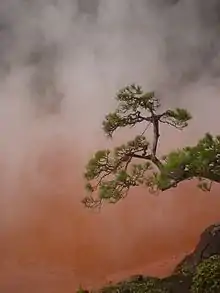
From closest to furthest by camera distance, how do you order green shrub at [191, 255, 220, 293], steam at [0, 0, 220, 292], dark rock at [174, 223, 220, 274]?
green shrub at [191, 255, 220, 293], dark rock at [174, 223, 220, 274], steam at [0, 0, 220, 292]

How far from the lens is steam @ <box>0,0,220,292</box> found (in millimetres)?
2227

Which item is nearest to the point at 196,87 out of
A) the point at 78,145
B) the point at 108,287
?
the point at 78,145

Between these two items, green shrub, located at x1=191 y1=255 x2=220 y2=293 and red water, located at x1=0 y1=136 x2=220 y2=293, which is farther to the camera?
red water, located at x1=0 y1=136 x2=220 y2=293

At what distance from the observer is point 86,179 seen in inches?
86.5

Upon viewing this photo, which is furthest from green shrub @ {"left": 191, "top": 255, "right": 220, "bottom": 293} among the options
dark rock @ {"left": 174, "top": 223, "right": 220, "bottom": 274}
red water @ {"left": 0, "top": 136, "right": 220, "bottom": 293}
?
red water @ {"left": 0, "top": 136, "right": 220, "bottom": 293}

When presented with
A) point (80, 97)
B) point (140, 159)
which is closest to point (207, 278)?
point (140, 159)

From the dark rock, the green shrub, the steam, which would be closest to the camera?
the green shrub

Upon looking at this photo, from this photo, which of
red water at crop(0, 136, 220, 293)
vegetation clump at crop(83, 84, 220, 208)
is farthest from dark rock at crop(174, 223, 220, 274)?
vegetation clump at crop(83, 84, 220, 208)

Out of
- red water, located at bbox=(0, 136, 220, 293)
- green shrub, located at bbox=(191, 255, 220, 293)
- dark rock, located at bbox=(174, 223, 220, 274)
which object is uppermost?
red water, located at bbox=(0, 136, 220, 293)

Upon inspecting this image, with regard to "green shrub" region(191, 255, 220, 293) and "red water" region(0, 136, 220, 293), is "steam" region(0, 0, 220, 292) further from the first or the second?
"green shrub" region(191, 255, 220, 293)

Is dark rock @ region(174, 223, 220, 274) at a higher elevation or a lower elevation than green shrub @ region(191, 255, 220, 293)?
higher

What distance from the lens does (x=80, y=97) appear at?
7.71 feet

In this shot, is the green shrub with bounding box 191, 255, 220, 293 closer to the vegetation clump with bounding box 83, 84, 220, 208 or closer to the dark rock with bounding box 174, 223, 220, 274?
the dark rock with bounding box 174, 223, 220, 274

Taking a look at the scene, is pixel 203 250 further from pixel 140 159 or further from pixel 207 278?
pixel 140 159
